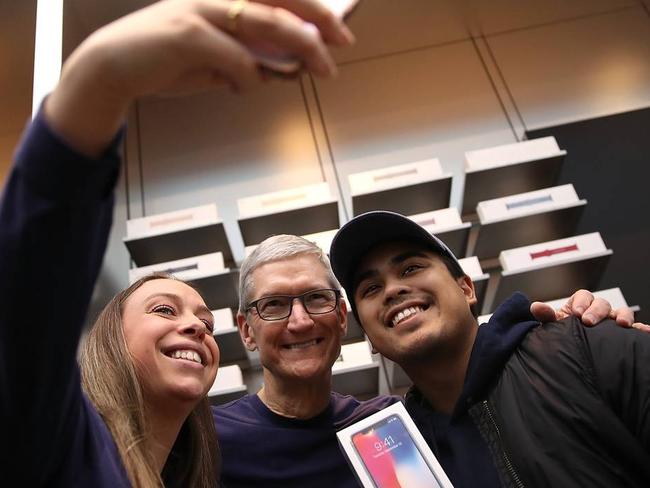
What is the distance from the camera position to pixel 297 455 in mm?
1320

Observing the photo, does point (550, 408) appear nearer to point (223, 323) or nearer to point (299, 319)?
point (299, 319)

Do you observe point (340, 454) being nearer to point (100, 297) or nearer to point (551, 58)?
point (100, 297)

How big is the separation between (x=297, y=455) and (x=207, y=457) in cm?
25

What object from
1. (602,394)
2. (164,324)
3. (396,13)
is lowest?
(602,394)

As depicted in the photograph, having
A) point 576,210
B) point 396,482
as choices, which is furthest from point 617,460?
point 576,210

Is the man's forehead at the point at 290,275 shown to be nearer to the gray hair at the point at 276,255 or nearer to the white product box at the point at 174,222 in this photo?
the gray hair at the point at 276,255

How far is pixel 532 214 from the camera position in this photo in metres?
2.76

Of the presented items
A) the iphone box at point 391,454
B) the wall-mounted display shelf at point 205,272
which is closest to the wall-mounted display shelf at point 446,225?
the wall-mounted display shelf at point 205,272

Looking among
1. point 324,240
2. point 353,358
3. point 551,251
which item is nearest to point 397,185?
point 324,240

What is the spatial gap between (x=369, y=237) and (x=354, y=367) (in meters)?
1.22

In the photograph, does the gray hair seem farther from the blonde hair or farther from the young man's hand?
the young man's hand

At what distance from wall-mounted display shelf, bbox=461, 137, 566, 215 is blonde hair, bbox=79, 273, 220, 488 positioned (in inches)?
87.0

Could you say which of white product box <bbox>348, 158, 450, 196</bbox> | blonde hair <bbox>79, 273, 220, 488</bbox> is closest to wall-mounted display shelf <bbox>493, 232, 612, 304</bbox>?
white product box <bbox>348, 158, 450, 196</bbox>

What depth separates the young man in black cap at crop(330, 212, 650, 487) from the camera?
3.13 ft
